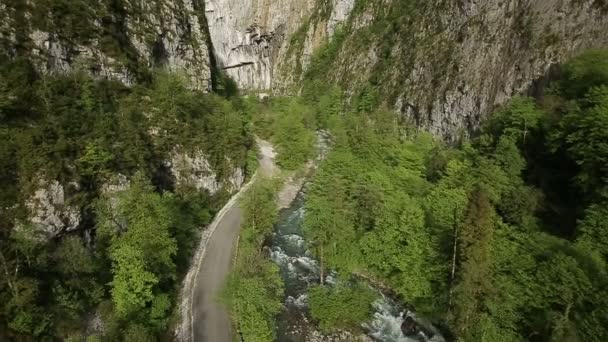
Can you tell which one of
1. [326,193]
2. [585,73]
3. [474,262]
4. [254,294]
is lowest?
Result: [254,294]

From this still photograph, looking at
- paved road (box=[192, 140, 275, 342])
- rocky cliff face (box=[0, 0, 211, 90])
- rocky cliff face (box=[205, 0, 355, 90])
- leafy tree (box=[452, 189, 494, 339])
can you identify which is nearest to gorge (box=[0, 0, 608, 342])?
leafy tree (box=[452, 189, 494, 339])

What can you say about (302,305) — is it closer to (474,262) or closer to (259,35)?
(474,262)

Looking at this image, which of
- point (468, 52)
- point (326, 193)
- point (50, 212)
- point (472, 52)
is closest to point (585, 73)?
point (472, 52)

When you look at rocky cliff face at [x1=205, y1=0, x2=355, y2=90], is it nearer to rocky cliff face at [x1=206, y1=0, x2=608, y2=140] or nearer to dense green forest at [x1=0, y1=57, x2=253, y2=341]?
rocky cliff face at [x1=206, y1=0, x2=608, y2=140]

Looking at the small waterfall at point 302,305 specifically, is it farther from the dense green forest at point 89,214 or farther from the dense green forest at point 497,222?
the dense green forest at point 89,214

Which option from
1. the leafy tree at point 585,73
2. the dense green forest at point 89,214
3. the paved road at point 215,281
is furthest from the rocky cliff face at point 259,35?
the leafy tree at point 585,73
